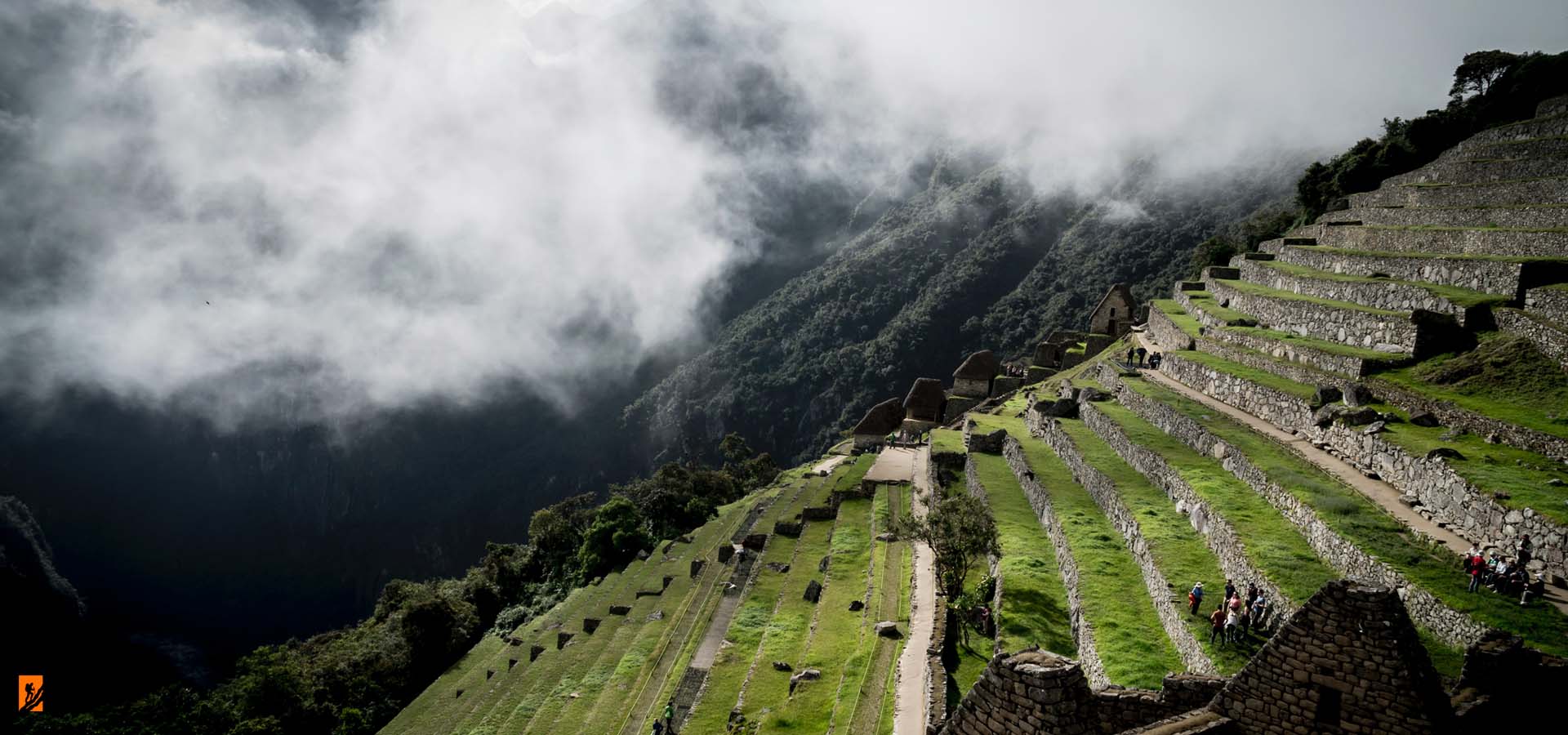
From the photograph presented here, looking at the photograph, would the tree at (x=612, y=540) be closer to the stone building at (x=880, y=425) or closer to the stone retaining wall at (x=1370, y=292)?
the stone building at (x=880, y=425)

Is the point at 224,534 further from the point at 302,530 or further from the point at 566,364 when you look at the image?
the point at 566,364

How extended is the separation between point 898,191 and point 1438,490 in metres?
122

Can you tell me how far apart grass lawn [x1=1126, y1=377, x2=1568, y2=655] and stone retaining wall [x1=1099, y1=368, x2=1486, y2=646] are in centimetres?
10

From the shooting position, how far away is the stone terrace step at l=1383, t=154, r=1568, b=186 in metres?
25.0

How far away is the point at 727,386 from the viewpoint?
344 feet

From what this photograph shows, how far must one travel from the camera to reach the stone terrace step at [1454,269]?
18703 millimetres

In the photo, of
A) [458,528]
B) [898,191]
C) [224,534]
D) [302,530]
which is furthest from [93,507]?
[898,191]

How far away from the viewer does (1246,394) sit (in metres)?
21.8

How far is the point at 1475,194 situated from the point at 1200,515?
17899 millimetres

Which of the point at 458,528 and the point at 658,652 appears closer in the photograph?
the point at 658,652

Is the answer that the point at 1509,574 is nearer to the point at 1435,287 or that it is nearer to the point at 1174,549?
the point at 1174,549

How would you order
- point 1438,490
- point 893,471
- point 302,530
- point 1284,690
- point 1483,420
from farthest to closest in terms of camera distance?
point 302,530
point 893,471
point 1483,420
point 1438,490
point 1284,690

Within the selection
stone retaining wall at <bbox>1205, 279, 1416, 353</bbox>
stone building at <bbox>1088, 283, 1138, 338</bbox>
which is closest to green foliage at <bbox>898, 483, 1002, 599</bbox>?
stone retaining wall at <bbox>1205, 279, 1416, 353</bbox>

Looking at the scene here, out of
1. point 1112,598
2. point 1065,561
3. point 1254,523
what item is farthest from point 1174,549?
point 1065,561
